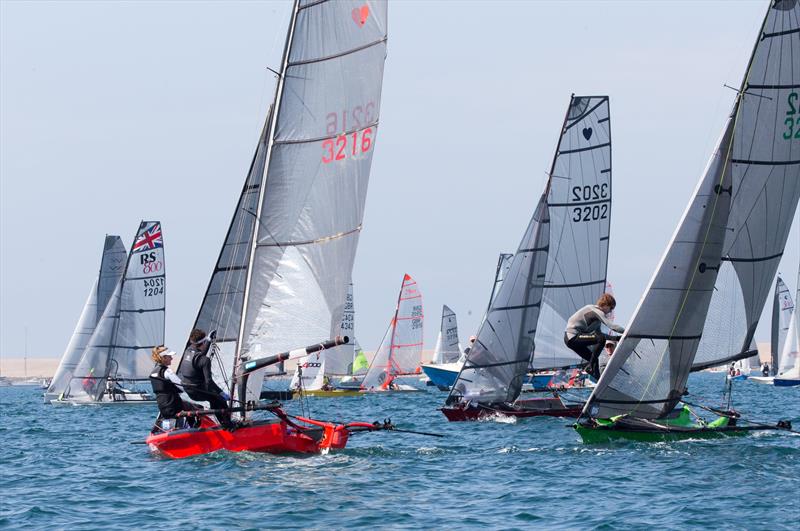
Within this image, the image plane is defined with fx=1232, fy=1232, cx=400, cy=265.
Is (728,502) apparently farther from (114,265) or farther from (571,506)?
(114,265)

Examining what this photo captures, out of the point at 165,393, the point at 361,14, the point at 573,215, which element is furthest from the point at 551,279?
the point at 165,393

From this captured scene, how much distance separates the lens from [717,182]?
66.2ft

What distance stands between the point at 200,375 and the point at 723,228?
8832 mm

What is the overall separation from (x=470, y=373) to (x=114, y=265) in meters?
22.9

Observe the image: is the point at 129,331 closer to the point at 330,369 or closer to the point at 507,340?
the point at 330,369

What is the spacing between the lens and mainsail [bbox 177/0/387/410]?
62.8ft

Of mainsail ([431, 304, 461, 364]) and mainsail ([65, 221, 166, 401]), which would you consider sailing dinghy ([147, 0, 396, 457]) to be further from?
mainsail ([431, 304, 461, 364])

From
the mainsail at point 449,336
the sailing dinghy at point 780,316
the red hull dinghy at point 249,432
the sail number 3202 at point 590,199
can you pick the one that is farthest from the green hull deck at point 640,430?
the sailing dinghy at point 780,316

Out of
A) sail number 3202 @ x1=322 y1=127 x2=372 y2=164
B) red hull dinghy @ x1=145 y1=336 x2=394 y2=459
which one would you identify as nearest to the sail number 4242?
sail number 3202 @ x1=322 y1=127 x2=372 y2=164

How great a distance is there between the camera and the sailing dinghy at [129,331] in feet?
145

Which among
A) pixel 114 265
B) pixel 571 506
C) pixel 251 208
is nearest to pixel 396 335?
pixel 114 265

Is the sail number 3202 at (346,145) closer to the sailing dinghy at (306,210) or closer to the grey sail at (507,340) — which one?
the sailing dinghy at (306,210)

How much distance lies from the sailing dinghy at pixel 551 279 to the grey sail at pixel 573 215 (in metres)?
0.03

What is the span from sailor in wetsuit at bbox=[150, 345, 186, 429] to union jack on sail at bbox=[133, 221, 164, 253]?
25599mm
